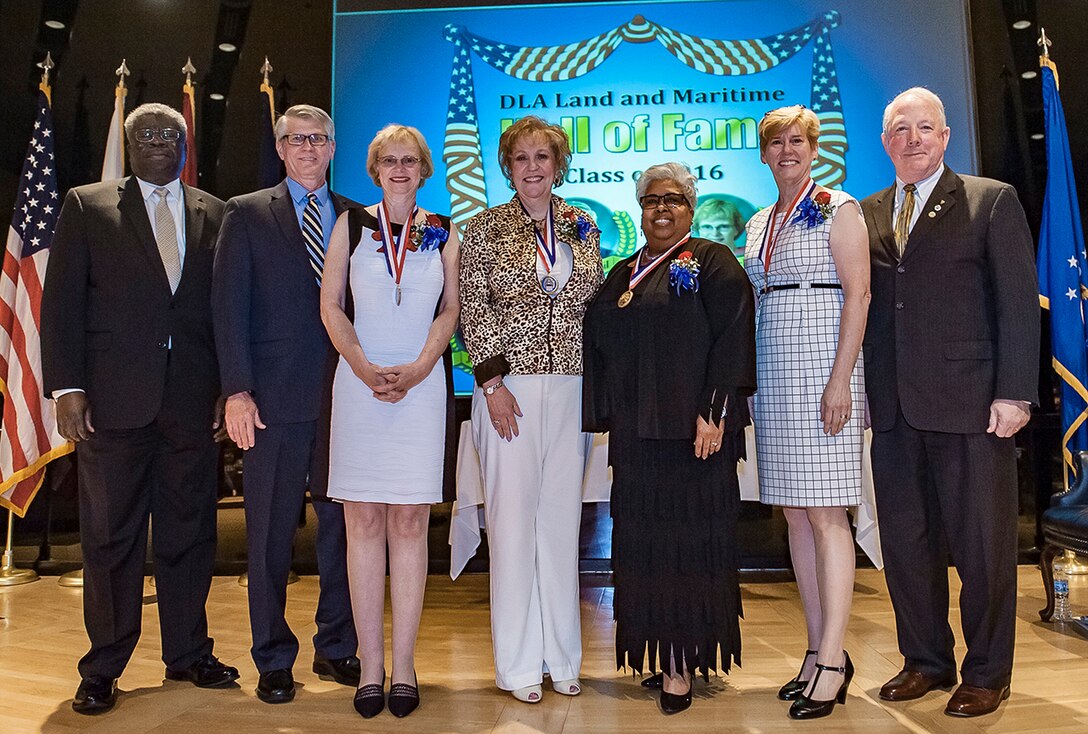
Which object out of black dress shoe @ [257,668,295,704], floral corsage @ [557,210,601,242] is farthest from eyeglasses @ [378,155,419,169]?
black dress shoe @ [257,668,295,704]

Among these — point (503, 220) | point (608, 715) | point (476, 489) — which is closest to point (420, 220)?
point (503, 220)

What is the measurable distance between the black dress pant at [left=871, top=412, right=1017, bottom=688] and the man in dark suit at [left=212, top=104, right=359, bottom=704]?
1.88 m

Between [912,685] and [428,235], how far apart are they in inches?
83.7

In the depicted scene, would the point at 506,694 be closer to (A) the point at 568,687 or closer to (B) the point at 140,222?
(A) the point at 568,687

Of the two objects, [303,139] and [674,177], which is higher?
[303,139]

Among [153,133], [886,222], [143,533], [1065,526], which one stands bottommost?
[1065,526]

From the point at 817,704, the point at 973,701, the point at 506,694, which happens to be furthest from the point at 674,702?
the point at 973,701

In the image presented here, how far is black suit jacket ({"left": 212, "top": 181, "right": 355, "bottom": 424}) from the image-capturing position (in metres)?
2.66

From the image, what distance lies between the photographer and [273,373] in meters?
2.70

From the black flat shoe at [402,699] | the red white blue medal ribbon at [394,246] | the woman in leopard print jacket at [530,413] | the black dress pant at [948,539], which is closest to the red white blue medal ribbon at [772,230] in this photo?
the woman in leopard print jacket at [530,413]

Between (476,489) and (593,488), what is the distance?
43cm

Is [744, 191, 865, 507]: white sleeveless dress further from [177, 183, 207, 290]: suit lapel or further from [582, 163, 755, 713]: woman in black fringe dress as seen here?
[177, 183, 207, 290]: suit lapel

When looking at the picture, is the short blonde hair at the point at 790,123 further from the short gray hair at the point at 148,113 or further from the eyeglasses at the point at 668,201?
the short gray hair at the point at 148,113

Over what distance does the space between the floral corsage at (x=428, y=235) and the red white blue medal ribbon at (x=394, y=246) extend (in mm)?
24
